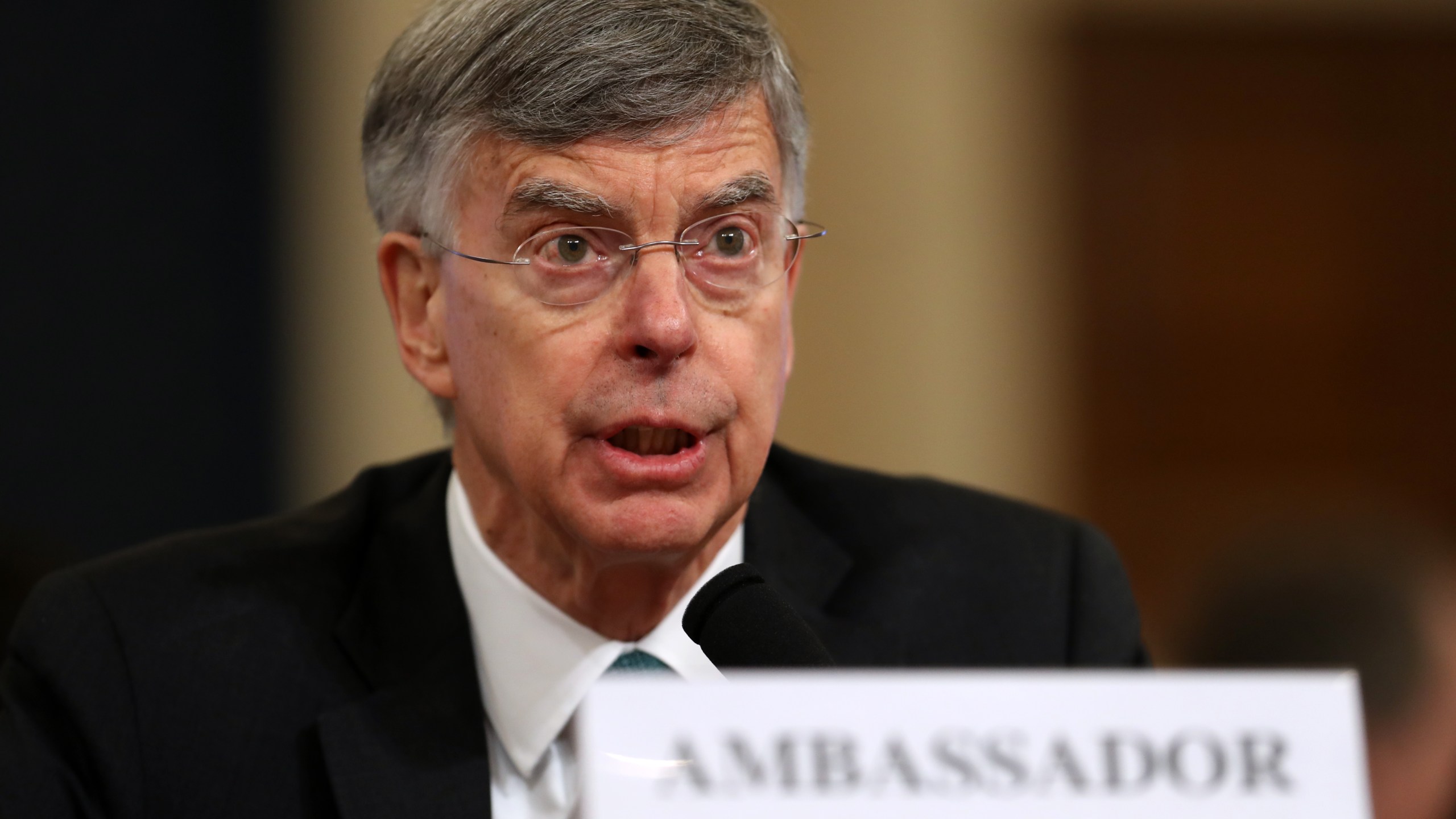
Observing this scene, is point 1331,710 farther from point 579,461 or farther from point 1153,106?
point 1153,106

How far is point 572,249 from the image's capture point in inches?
56.6

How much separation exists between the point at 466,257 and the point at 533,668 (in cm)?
47

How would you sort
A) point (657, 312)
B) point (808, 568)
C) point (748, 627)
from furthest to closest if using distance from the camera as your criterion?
point (808, 568) < point (657, 312) < point (748, 627)

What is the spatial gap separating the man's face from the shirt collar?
→ 0.54ft

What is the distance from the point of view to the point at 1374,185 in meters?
4.27

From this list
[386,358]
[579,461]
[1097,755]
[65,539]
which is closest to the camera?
[1097,755]

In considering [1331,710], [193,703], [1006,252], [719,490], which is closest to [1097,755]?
[1331,710]

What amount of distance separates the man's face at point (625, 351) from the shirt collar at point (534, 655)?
0.17m

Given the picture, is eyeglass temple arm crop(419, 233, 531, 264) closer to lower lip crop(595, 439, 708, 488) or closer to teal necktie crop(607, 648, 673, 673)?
lower lip crop(595, 439, 708, 488)

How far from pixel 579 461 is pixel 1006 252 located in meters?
2.86

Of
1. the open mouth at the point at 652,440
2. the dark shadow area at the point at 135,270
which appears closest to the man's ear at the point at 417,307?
the open mouth at the point at 652,440

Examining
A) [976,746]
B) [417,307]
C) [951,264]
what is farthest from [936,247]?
[976,746]

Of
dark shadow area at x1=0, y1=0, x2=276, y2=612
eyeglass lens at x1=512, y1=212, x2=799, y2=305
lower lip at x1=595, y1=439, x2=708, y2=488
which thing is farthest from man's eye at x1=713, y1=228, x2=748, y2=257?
dark shadow area at x1=0, y1=0, x2=276, y2=612

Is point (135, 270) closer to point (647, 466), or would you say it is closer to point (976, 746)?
point (647, 466)
